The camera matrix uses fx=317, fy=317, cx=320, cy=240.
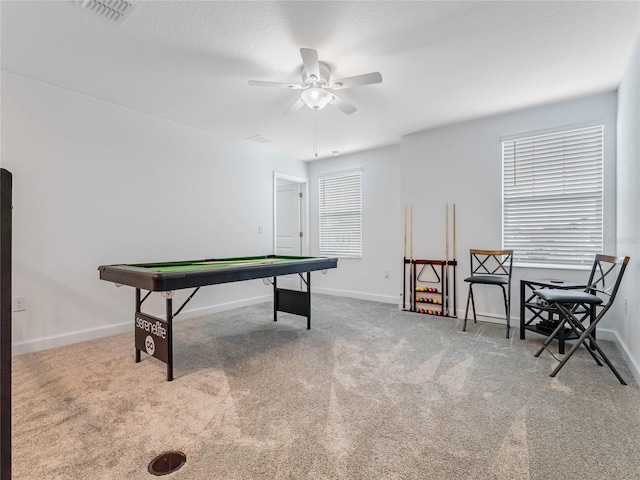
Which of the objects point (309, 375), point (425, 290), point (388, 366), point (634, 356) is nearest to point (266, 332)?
point (309, 375)

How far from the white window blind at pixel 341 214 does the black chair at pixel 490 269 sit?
1969 mm

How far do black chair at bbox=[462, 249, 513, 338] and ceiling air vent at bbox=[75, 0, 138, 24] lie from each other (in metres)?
3.79

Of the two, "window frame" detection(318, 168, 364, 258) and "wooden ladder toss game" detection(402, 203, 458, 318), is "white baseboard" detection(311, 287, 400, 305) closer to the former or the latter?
"wooden ladder toss game" detection(402, 203, 458, 318)

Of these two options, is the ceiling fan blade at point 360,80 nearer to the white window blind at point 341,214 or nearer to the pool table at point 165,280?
the pool table at point 165,280

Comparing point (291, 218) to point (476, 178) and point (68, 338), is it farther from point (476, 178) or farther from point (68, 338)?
point (68, 338)

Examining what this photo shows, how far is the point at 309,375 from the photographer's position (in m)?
2.41

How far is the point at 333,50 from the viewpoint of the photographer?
2467mm

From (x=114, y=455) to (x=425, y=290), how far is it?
376cm

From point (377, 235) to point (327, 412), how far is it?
3.63 meters


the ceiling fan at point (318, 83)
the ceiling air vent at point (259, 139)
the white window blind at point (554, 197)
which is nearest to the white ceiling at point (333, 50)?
the ceiling fan at point (318, 83)

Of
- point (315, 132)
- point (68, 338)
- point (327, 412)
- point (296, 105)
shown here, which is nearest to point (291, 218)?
point (315, 132)

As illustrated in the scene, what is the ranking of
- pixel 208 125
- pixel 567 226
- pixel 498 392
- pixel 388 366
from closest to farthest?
pixel 498 392
pixel 388 366
pixel 567 226
pixel 208 125

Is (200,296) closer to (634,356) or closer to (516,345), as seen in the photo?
(516,345)

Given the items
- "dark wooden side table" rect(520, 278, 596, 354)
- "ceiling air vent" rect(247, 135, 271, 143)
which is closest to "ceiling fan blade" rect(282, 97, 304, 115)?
"ceiling air vent" rect(247, 135, 271, 143)
